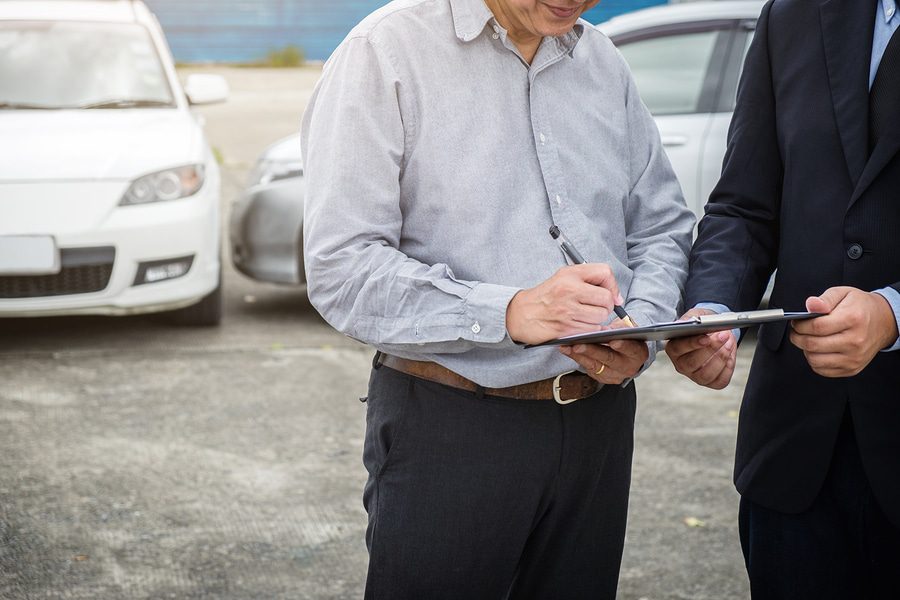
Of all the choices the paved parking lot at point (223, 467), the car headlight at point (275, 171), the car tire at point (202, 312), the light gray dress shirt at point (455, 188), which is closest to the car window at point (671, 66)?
the paved parking lot at point (223, 467)

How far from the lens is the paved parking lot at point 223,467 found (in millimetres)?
3807

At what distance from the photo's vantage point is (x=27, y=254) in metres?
5.68

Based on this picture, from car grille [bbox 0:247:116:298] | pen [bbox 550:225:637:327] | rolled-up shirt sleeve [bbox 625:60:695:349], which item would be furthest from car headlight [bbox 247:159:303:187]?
pen [bbox 550:225:637:327]

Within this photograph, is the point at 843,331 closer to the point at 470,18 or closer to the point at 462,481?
the point at 462,481

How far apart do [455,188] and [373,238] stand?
17 centimetres

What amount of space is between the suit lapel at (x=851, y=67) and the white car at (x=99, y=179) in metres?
4.38

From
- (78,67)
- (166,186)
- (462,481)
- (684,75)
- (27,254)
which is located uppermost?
(462,481)

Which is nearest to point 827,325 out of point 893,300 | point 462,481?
point 893,300

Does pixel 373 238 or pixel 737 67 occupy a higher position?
pixel 373 238

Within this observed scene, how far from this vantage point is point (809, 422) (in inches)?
84.6

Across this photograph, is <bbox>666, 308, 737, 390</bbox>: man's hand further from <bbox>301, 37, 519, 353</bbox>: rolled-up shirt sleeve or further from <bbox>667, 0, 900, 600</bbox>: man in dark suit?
<bbox>301, 37, 519, 353</bbox>: rolled-up shirt sleeve

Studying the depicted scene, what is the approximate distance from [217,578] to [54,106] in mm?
3580

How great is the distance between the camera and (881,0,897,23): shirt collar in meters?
2.10

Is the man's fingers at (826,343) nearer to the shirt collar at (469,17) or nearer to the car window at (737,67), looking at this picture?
the shirt collar at (469,17)
